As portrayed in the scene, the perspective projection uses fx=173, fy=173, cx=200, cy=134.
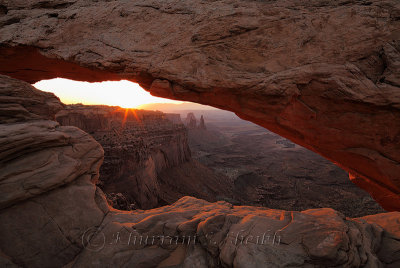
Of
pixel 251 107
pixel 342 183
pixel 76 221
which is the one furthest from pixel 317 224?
pixel 342 183

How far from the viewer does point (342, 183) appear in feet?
74.8

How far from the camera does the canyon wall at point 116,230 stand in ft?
10.1

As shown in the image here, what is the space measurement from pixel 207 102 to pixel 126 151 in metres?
12.2

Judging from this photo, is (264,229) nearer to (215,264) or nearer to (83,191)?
(215,264)

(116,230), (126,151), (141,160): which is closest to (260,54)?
(116,230)

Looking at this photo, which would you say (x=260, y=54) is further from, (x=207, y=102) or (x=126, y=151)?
(x=126, y=151)

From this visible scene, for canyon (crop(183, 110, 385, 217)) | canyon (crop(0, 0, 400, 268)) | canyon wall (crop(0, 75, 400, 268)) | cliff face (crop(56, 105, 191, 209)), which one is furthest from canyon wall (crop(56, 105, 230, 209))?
canyon (crop(0, 0, 400, 268))

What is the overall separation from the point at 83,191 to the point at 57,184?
21.8 inches

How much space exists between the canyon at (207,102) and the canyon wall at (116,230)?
2 centimetres

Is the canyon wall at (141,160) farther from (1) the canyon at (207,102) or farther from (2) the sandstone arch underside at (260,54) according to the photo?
(2) the sandstone arch underside at (260,54)

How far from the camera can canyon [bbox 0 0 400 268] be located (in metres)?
3.29

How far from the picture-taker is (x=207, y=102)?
4996 millimetres

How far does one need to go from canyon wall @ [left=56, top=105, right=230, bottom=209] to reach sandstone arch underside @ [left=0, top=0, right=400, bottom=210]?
27.9 feet

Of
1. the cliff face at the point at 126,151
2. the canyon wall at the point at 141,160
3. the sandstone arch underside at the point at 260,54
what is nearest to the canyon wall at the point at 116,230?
the sandstone arch underside at the point at 260,54
